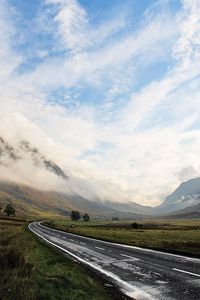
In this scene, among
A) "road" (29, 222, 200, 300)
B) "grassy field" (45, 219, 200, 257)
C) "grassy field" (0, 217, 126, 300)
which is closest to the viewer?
"grassy field" (0, 217, 126, 300)

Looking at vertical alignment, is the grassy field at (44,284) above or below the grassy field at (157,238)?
below

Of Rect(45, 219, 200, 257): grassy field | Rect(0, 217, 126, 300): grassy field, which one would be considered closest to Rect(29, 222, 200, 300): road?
Rect(0, 217, 126, 300): grassy field

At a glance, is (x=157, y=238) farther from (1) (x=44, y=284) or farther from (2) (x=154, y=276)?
(1) (x=44, y=284)

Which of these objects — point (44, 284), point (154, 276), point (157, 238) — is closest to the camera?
point (44, 284)

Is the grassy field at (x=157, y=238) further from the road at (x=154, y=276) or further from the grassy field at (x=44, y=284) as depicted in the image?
the grassy field at (x=44, y=284)

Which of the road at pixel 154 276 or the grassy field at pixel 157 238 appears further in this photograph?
the grassy field at pixel 157 238

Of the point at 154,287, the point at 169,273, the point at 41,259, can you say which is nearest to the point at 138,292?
the point at 154,287

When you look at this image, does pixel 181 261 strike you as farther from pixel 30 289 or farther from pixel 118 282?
pixel 30 289

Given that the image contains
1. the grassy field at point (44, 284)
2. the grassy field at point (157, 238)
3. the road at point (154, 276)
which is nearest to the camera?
the grassy field at point (44, 284)

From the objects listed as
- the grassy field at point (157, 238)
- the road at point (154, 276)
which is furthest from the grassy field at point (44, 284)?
the grassy field at point (157, 238)

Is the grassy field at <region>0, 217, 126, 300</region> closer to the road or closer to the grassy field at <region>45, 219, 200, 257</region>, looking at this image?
the road

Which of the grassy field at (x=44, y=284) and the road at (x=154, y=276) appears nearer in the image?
the grassy field at (x=44, y=284)

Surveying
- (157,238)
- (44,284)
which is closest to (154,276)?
(44,284)

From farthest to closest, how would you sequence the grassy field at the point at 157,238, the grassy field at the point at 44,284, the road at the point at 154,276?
the grassy field at the point at 157,238 < the road at the point at 154,276 < the grassy field at the point at 44,284
